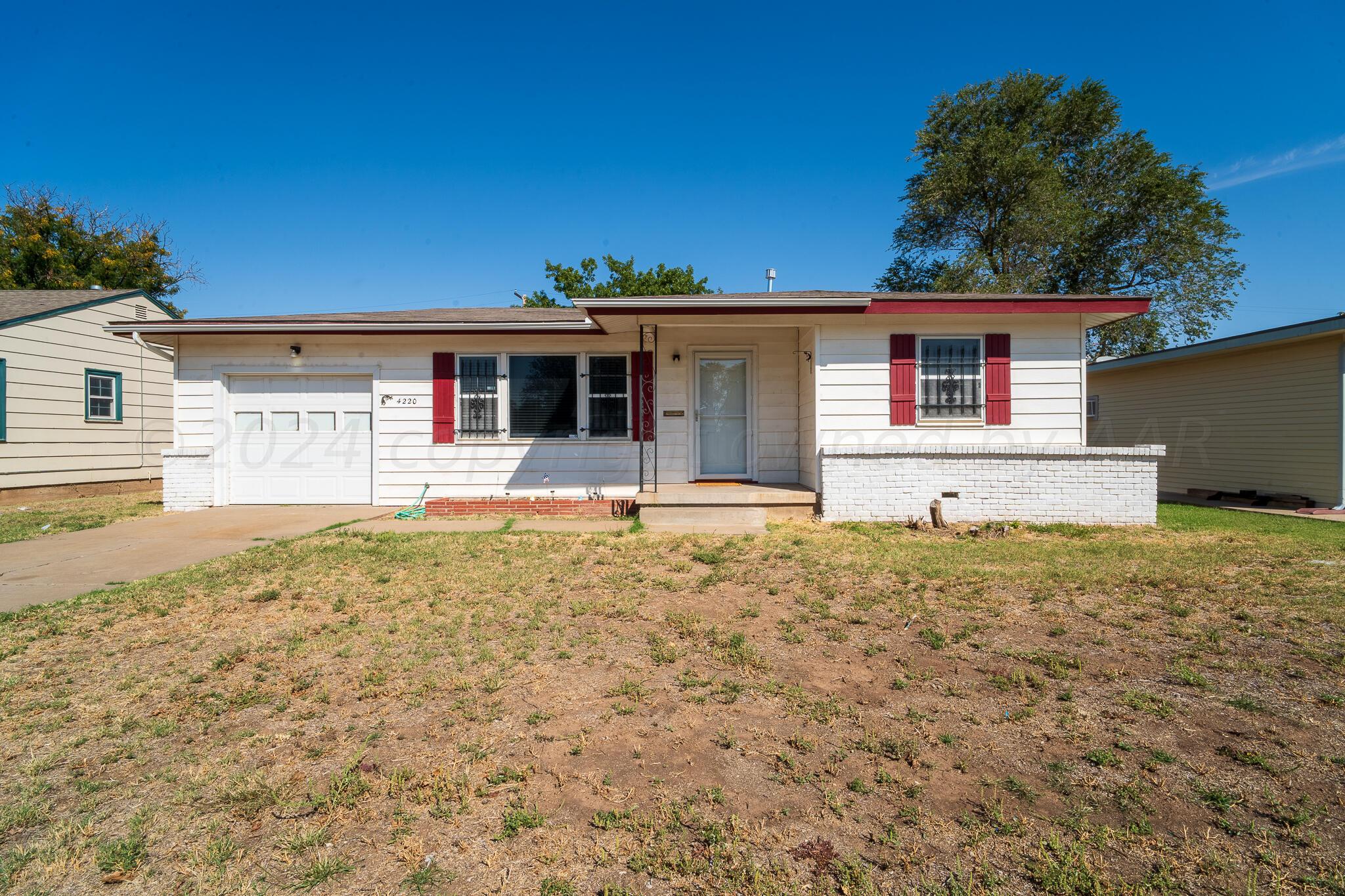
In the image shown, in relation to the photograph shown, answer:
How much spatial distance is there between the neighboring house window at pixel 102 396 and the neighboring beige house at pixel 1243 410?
21.5 m

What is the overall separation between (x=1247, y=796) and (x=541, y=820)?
2608 mm

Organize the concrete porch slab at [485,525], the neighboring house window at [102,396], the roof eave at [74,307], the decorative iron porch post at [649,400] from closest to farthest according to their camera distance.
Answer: the concrete porch slab at [485,525] < the decorative iron porch post at [649,400] < the roof eave at [74,307] < the neighboring house window at [102,396]

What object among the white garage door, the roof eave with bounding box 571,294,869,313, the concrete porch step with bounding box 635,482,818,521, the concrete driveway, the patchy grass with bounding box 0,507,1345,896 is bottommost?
the patchy grass with bounding box 0,507,1345,896

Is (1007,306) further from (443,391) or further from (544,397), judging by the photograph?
(443,391)

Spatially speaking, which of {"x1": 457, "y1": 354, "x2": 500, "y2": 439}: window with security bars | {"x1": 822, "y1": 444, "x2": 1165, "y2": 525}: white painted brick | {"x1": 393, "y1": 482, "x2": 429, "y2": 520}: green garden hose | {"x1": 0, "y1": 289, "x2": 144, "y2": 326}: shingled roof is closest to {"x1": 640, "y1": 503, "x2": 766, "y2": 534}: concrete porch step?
{"x1": 822, "y1": 444, "x2": 1165, "y2": 525}: white painted brick

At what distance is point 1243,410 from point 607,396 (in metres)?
11.8

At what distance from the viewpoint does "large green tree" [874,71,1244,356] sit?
72.2ft

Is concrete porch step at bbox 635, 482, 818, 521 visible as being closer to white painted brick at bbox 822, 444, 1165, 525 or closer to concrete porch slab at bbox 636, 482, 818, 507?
concrete porch slab at bbox 636, 482, 818, 507

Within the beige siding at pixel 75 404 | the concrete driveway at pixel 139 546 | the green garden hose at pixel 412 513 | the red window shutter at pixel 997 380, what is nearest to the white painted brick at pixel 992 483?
the red window shutter at pixel 997 380

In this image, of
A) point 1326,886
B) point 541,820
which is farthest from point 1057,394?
point 541,820

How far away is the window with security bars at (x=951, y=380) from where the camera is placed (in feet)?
31.8

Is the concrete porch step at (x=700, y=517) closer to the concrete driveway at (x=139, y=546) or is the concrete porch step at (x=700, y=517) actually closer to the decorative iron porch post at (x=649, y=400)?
the decorative iron porch post at (x=649, y=400)

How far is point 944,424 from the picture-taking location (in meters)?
9.65

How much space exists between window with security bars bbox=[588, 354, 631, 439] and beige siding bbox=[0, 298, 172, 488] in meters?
10.6
